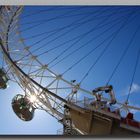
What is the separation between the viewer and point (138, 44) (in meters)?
8.12

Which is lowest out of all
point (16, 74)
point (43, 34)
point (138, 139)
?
point (138, 139)

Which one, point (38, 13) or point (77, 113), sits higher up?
point (38, 13)

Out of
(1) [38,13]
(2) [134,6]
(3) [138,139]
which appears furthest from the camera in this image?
(1) [38,13]

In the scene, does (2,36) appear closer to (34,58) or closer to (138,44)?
(34,58)

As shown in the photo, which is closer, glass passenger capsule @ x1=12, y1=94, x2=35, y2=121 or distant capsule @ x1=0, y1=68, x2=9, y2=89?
glass passenger capsule @ x1=12, y1=94, x2=35, y2=121

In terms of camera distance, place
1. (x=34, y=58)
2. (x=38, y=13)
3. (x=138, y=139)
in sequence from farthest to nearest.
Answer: (x=34, y=58) → (x=38, y=13) → (x=138, y=139)

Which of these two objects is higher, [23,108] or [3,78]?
[3,78]

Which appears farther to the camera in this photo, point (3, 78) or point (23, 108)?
point (3, 78)

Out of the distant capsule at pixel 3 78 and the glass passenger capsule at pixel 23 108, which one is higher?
the distant capsule at pixel 3 78

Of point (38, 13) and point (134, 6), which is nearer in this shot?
point (134, 6)

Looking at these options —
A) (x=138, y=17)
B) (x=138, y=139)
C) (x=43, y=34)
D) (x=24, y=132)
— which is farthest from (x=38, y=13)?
(x=138, y=139)

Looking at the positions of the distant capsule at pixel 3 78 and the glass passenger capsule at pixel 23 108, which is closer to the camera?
the glass passenger capsule at pixel 23 108

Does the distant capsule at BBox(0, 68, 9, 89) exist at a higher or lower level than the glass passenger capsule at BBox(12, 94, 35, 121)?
higher

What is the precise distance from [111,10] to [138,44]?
2.96ft
